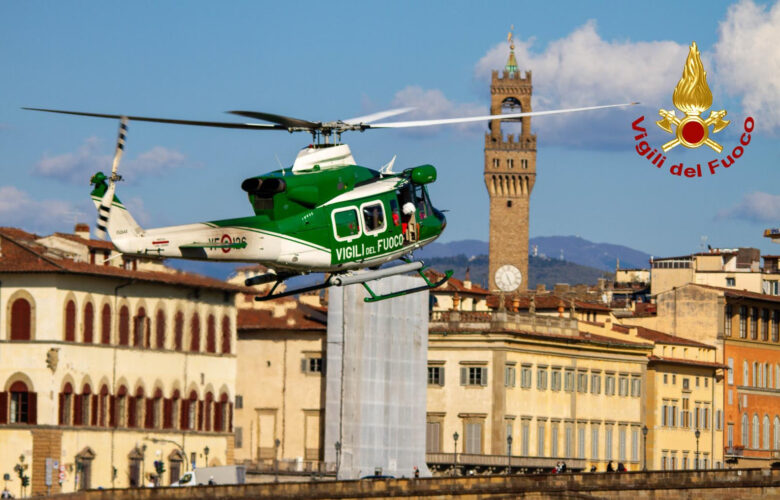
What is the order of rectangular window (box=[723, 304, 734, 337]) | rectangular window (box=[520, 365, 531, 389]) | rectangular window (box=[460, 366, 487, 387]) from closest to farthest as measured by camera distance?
rectangular window (box=[460, 366, 487, 387]), rectangular window (box=[520, 365, 531, 389]), rectangular window (box=[723, 304, 734, 337])

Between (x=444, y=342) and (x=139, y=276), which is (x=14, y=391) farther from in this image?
(x=444, y=342)

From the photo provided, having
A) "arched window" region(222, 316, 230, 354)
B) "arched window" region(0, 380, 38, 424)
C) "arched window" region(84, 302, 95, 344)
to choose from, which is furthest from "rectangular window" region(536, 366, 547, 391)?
"arched window" region(0, 380, 38, 424)

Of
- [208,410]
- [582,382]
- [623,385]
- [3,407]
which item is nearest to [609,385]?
[623,385]

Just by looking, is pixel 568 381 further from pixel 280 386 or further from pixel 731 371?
pixel 731 371

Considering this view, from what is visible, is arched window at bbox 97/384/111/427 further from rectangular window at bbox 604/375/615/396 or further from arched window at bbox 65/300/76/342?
rectangular window at bbox 604/375/615/396

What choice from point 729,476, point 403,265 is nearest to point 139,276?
point 729,476

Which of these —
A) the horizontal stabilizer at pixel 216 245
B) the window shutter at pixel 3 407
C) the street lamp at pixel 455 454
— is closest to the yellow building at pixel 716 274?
the street lamp at pixel 455 454

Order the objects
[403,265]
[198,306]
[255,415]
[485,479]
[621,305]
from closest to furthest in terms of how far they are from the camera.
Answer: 1. [403,265]
2. [485,479]
3. [198,306]
4. [255,415]
5. [621,305]
